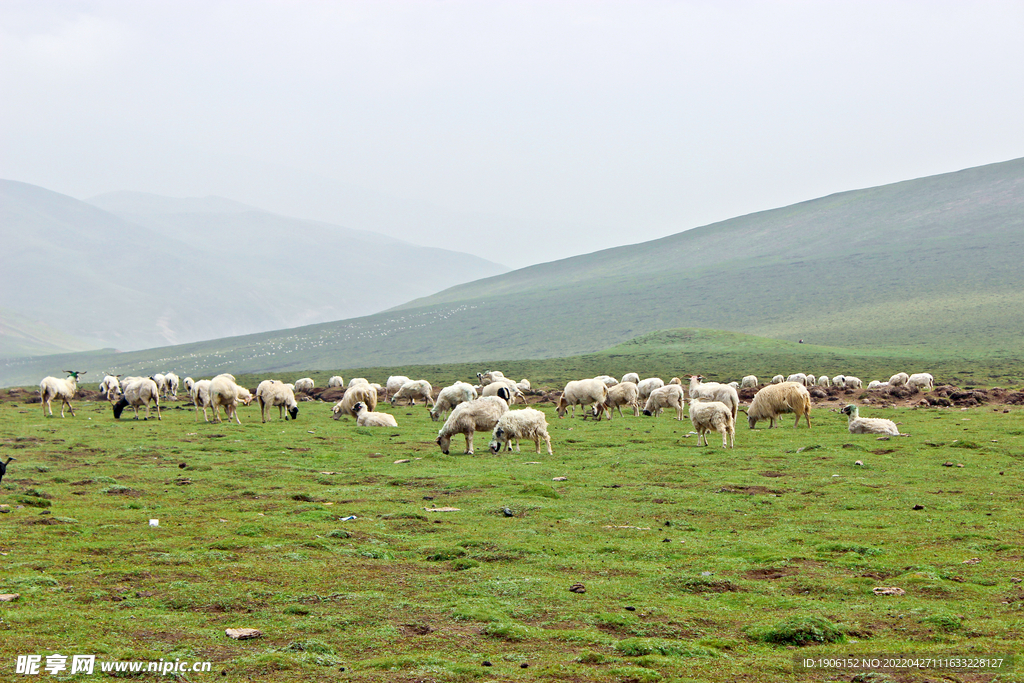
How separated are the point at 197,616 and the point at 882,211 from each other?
20159 centimetres

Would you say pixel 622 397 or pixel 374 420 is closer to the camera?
pixel 374 420

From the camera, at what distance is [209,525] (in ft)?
41.5

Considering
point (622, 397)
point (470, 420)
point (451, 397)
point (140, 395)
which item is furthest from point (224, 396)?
point (622, 397)

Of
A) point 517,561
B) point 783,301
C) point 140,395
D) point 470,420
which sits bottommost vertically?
point 517,561

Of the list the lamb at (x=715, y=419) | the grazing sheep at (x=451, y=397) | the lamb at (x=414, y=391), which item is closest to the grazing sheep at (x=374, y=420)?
the grazing sheep at (x=451, y=397)

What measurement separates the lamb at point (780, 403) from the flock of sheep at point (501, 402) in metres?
0.03

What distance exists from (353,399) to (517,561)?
23916 millimetres

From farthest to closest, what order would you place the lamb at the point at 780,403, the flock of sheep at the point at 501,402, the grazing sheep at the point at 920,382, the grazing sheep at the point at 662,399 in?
1. the grazing sheep at the point at 920,382
2. the grazing sheep at the point at 662,399
3. the lamb at the point at 780,403
4. the flock of sheep at the point at 501,402

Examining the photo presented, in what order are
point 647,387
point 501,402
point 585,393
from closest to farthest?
point 501,402, point 585,393, point 647,387

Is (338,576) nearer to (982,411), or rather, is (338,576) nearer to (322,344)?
(982,411)

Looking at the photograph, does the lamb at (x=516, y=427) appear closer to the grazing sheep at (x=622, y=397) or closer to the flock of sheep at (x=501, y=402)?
the flock of sheep at (x=501, y=402)

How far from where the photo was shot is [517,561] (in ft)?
35.9

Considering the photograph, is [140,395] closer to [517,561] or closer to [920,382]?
[517,561]

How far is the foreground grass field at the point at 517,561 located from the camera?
7.32m
